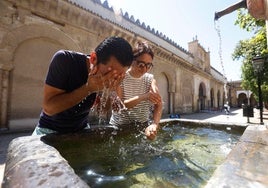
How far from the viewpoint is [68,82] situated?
1611 mm

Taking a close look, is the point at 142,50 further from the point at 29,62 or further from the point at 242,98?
the point at 242,98

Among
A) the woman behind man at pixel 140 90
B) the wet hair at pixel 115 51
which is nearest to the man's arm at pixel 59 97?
the wet hair at pixel 115 51

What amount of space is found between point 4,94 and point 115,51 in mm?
6841

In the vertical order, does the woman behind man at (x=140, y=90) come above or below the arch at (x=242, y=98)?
below

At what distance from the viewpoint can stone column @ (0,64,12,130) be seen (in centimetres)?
662

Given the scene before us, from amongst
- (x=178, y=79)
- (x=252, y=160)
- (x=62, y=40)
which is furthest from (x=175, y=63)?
(x=252, y=160)

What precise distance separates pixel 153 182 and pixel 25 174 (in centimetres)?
88

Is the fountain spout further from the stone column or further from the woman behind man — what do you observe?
the stone column

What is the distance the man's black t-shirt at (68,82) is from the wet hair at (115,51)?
0.29m

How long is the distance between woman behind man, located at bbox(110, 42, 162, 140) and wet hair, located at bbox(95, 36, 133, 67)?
2.85 ft

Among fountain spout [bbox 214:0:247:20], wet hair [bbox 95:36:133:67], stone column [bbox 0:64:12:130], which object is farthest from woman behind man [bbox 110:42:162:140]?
stone column [bbox 0:64:12:130]

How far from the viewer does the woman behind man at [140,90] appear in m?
2.35

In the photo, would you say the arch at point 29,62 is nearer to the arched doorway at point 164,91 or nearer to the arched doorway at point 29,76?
the arched doorway at point 29,76

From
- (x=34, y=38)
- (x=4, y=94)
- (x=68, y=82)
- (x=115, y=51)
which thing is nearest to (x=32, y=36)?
(x=34, y=38)
